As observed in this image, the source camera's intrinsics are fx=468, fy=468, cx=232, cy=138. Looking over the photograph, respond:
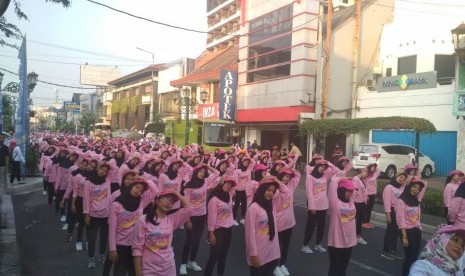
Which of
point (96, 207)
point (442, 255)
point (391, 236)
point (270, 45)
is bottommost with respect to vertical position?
point (391, 236)

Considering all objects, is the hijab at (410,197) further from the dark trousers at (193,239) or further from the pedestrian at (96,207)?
the pedestrian at (96,207)

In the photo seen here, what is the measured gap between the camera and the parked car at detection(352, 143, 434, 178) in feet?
67.3

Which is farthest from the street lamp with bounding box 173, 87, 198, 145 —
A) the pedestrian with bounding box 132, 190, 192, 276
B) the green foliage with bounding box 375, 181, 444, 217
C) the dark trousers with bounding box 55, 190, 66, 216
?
the pedestrian with bounding box 132, 190, 192, 276

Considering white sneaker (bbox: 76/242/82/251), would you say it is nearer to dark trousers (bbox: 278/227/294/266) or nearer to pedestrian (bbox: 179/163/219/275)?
pedestrian (bbox: 179/163/219/275)

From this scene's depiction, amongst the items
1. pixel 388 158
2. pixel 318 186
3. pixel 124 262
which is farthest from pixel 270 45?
pixel 124 262

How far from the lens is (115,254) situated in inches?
212

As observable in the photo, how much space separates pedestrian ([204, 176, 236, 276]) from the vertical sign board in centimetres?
2417

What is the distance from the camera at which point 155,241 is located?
4.70 meters

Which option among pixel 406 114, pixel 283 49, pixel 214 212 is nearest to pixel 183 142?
pixel 283 49

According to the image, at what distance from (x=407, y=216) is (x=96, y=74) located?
289 feet

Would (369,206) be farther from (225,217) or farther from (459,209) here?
(225,217)

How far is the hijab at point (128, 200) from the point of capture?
550 cm

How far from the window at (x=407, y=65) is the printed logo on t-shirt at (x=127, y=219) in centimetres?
2046

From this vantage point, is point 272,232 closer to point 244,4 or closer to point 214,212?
point 214,212
